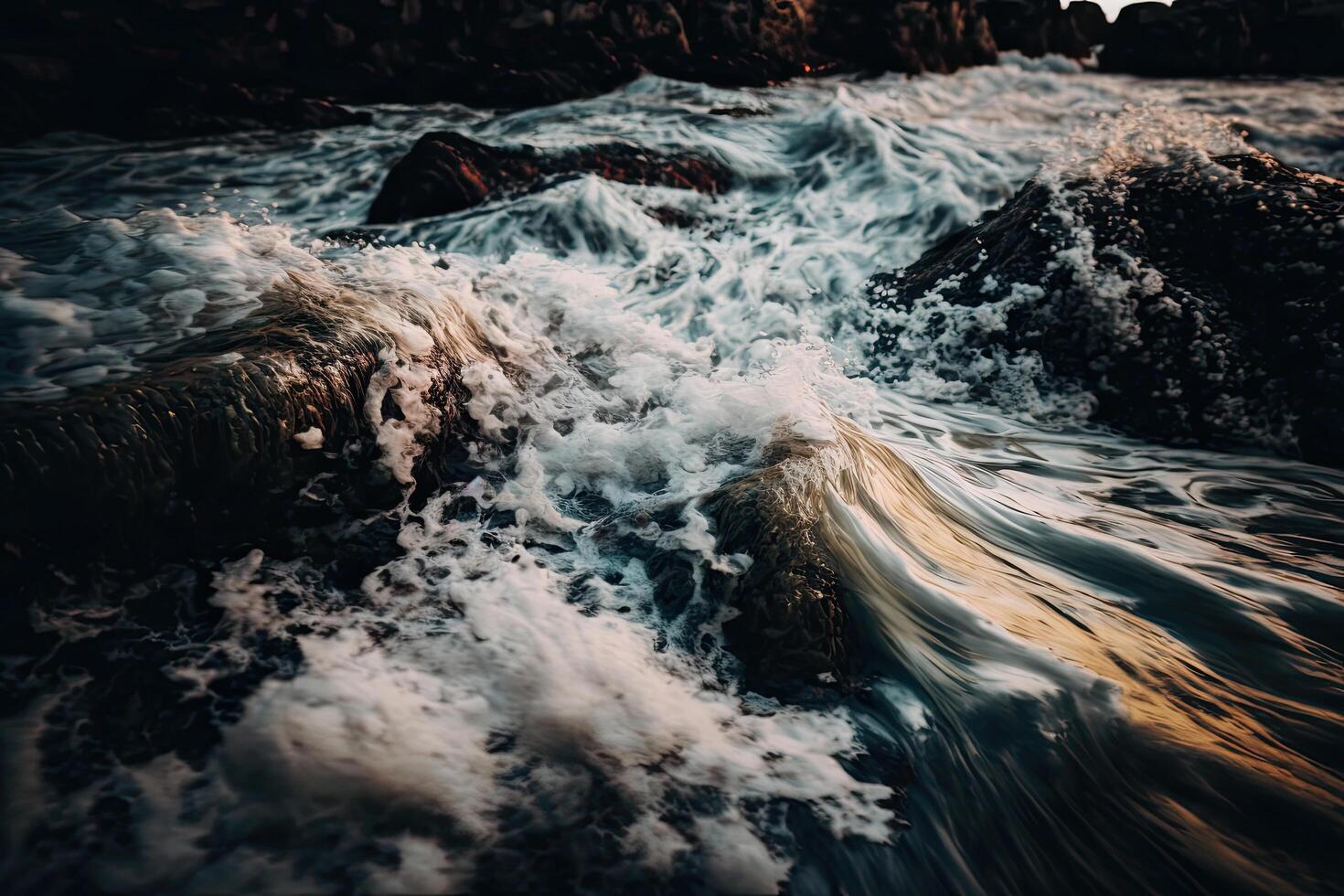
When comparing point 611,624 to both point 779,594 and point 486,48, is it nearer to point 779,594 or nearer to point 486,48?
point 779,594

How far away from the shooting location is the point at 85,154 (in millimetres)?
7117

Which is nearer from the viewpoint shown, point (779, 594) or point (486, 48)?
point (779, 594)

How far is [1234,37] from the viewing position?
13.8 metres

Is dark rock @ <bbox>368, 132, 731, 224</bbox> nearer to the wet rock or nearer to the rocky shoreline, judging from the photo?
the rocky shoreline

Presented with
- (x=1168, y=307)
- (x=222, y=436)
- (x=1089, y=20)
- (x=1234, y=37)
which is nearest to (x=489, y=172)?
(x=222, y=436)

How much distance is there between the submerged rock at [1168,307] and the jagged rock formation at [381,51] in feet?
22.5

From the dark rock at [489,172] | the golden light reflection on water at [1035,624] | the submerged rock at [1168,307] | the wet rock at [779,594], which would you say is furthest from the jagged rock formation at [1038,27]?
the wet rock at [779,594]

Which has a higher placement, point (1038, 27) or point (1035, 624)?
point (1038, 27)

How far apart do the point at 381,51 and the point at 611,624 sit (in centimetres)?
980

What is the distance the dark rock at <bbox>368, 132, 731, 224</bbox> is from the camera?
6.18 meters

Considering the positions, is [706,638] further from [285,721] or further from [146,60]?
[146,60]

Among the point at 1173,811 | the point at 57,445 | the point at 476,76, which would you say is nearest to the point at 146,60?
the point at 476,76

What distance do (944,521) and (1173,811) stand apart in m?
1.42

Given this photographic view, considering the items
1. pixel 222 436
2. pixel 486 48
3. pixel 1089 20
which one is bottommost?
pixel 222 436
